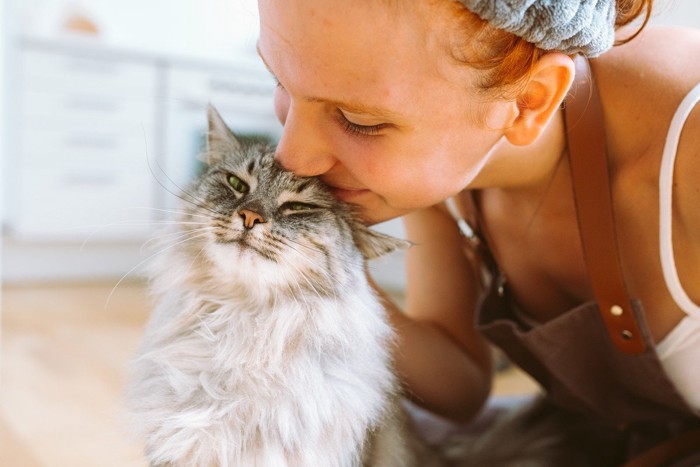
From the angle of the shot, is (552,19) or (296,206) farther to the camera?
(296,206)

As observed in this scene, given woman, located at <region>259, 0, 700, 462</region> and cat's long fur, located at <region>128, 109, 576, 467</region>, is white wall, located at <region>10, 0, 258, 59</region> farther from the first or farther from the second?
cat's long fur, located at <region>128, 109, 576, 467</region>

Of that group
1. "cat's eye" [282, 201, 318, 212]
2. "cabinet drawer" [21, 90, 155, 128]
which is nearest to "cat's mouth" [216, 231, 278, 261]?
"cat's eye" [282, 201, 318, 212]

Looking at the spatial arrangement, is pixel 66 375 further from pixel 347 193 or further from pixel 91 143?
pixel 91 143

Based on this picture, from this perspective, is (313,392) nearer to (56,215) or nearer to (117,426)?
(117,426)

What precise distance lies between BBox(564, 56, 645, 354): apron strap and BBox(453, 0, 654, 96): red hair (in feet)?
0.91

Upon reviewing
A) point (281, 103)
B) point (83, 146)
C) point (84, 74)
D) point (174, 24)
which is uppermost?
point (281, 103)

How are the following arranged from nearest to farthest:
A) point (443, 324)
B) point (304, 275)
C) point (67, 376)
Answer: point (304, 275) < point (443, 324) < point (67, 376)

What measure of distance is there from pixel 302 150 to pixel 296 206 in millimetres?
122

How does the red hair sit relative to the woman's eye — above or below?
above

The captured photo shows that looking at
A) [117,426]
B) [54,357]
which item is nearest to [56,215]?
[54,357]

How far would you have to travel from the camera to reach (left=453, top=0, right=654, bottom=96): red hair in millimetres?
851

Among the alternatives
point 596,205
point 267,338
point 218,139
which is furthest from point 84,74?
point 596,205

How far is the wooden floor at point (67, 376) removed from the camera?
62.9 inches

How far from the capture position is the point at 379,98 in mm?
880
